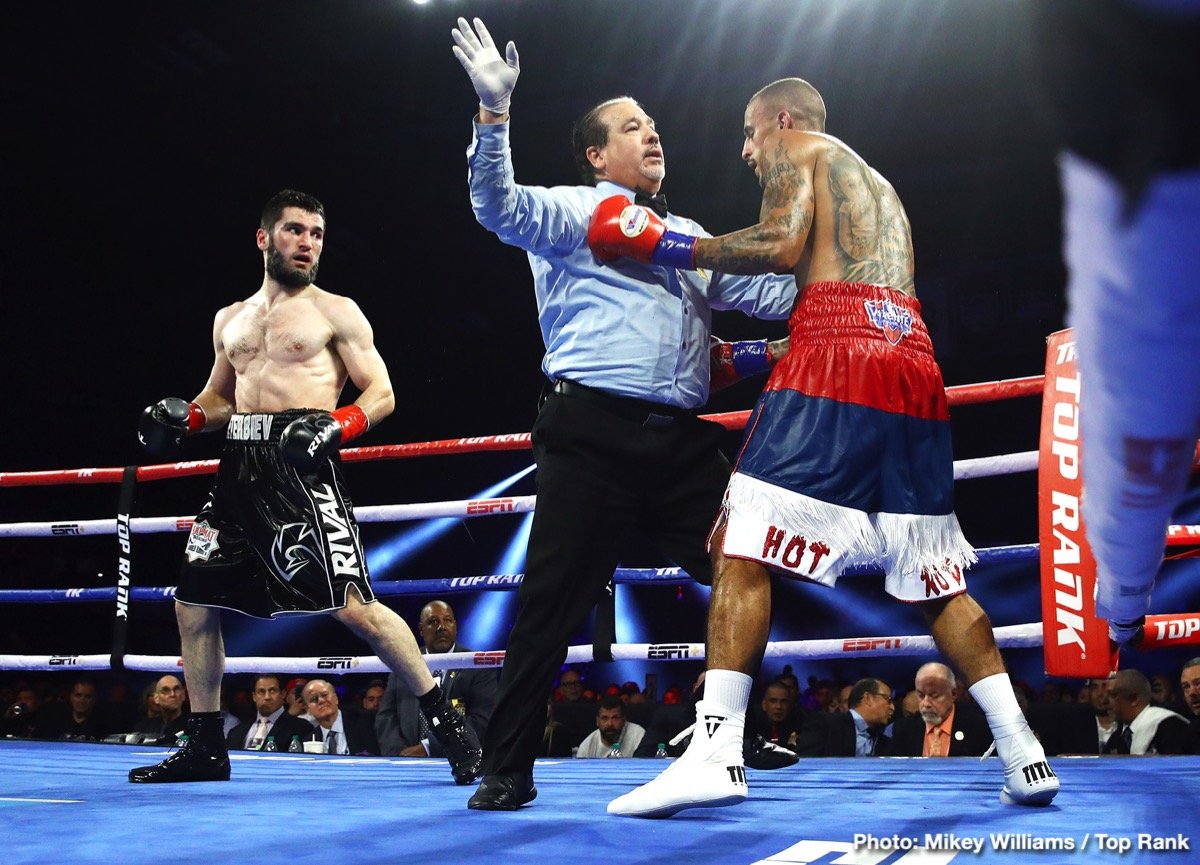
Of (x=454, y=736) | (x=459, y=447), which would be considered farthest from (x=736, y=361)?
(x=459, y=447)

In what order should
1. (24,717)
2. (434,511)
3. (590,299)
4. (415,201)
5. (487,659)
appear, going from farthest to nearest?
(415,201) < (24,717) < (434,511) < (487,659) < (590,299)

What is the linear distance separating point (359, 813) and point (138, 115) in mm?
7178

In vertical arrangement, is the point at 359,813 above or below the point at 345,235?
below

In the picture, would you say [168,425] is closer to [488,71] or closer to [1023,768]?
[488,71]

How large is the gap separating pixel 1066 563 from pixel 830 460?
86 cm

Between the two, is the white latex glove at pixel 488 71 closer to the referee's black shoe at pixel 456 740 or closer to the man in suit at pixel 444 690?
the referee's black shoe at pixel 456 740

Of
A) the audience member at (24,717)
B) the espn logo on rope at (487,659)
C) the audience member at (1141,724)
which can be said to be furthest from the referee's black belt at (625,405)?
the audience member at (24,717)

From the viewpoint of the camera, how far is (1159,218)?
23 cm

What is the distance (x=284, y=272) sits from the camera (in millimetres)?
2602

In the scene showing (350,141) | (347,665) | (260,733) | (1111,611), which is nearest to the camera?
(1111,611)

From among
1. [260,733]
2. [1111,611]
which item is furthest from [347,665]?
[1111,611]

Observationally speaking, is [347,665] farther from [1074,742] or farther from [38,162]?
[38,162]

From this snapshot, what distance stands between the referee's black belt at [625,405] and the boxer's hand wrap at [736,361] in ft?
0.97

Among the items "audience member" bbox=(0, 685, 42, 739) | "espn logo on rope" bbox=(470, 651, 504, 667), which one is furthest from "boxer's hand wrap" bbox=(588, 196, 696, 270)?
"audience member" bbox=(0, 685, 42, 739)
